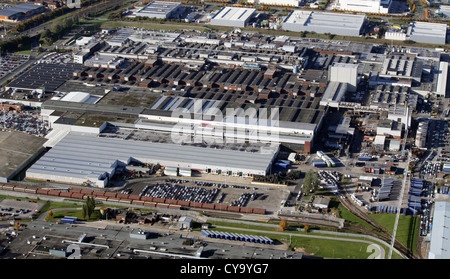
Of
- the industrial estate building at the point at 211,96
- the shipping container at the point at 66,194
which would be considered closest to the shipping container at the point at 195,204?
the industrial estate building at the point at 211,96

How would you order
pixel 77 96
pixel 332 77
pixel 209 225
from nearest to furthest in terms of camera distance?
pixel 209 225 < pixel 77 96 < pixel 332 77

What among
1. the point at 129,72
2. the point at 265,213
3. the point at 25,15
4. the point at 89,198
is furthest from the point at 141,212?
the point at 25,15

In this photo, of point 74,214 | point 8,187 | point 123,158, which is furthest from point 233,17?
point 74,214

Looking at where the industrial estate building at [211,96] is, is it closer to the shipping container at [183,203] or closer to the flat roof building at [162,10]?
the shipping container at [183,203]

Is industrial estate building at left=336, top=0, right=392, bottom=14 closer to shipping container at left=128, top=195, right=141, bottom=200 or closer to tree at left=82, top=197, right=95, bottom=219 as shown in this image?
shipping container at left=128, top=195, right=141, bottom=200

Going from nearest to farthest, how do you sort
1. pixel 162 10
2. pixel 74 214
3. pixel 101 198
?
pixel 74 214 → pixel 101 198 → pixel 162 10

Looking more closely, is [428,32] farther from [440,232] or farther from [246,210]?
[246,210]

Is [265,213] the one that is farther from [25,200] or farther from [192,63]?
[192,63]

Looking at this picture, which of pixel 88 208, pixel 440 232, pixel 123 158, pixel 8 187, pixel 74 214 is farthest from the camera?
pixel 123 158
